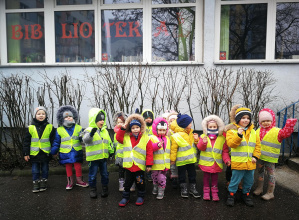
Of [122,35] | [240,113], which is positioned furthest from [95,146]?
[122,35]

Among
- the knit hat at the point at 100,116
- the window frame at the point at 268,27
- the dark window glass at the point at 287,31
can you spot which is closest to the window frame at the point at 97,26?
the window frame at the point at 268,27

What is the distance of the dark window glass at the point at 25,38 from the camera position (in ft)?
26.0

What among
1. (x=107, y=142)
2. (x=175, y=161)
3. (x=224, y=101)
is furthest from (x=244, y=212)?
(x=224, y=101)

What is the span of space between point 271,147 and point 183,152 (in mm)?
1437

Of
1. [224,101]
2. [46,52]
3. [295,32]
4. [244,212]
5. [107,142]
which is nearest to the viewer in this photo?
[244,212]

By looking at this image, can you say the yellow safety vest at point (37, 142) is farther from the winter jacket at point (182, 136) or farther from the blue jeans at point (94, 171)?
the winter jacket at point (182, 136)

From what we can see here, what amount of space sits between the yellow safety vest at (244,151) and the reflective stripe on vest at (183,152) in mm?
662

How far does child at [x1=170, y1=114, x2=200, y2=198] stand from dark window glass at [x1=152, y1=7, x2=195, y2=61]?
12.2 feet

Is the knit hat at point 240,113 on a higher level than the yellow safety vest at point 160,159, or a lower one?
higher

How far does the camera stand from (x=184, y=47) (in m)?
7.48

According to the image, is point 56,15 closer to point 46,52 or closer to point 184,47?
point 46,52

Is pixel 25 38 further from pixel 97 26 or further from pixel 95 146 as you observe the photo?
pixel 95 146

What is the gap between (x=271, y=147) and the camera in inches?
163

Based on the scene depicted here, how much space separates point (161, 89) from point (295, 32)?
4.12m
